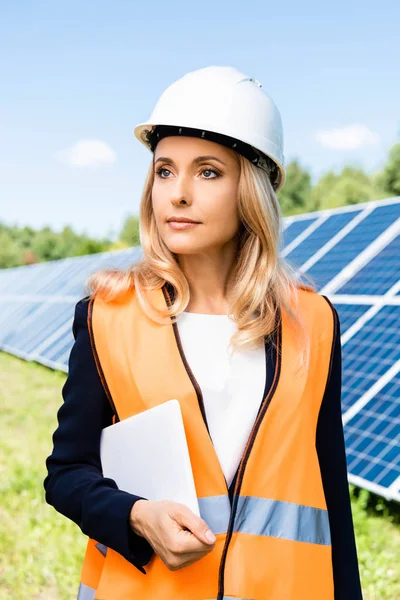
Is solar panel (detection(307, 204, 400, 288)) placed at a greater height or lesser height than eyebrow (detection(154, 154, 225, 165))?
lesser

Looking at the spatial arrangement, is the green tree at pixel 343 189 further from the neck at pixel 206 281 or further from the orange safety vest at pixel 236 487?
the orange safety vest at pixel 236 487

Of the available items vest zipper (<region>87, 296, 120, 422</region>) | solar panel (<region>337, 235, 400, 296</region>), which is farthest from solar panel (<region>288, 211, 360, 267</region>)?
vest zipper (<region>87, 296, 120, 422</region>)

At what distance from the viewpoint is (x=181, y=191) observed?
2068 mm

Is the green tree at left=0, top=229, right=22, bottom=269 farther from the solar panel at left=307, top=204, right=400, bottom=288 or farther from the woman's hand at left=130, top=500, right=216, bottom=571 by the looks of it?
the woman's hand at left=130, top=500, right=216, bottom=571

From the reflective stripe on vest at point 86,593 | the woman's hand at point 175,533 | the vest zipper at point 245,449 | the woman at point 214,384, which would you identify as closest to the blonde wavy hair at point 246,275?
the woman at point 214,384

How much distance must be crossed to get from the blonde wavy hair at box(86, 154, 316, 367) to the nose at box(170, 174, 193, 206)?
169mm

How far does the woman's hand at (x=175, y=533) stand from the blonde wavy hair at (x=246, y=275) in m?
0.51

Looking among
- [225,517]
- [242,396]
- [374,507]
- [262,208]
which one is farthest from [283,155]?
[374,507]

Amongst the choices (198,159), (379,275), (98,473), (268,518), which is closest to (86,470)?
(98,473)

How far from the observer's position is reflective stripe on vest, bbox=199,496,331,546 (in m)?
2.00

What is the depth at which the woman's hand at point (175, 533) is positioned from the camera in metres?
1.79

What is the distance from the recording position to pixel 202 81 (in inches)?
85.8

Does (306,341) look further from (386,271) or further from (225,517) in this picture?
(386,271)

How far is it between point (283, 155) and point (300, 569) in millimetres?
1157
